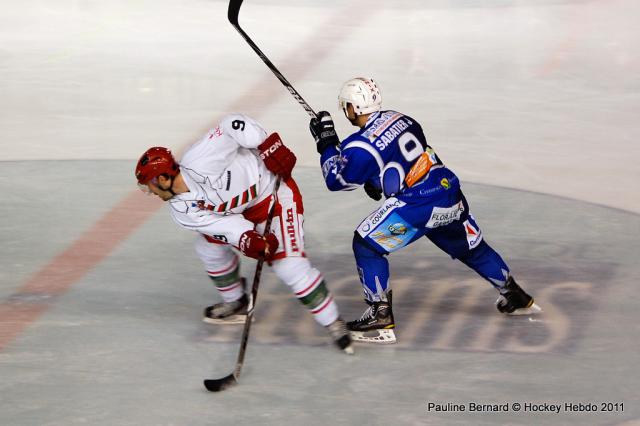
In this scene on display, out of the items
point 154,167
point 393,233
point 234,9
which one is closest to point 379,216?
point 393,233

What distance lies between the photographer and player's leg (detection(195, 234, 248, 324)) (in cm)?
511

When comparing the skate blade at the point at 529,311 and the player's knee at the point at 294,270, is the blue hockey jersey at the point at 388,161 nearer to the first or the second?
the player's knee at the point at 294,270

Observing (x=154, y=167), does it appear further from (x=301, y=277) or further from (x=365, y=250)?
(x=365, y=250)

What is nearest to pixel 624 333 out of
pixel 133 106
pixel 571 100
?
pixel 571 100

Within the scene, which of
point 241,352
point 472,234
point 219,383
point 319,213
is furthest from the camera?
point 319,213

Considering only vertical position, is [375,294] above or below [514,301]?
above

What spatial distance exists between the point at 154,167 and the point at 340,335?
1.01 meters

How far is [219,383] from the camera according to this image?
4473mm

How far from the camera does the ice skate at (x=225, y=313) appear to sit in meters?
5.22

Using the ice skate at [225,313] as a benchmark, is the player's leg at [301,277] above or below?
above

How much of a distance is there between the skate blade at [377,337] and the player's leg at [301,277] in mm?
107

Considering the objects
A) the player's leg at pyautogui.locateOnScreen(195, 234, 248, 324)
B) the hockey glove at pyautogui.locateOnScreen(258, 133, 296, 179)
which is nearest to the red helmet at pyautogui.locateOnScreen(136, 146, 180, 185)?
the hockey glove at pyautogui.locateOnScreen(258, 133, 296, 179)

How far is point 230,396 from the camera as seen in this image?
4.45 m

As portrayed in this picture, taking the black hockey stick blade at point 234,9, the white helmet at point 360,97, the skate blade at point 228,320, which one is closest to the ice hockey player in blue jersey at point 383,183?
the white helmet at point 360,97
